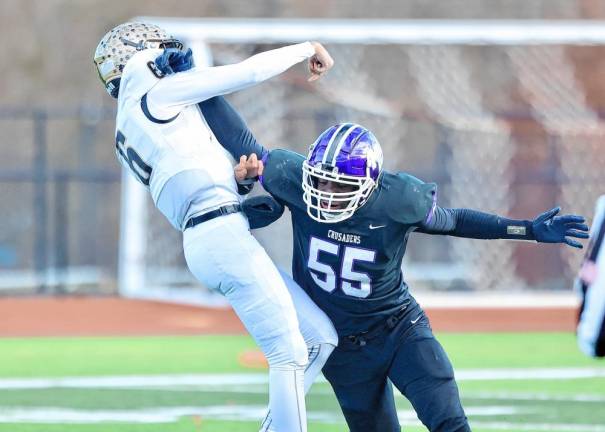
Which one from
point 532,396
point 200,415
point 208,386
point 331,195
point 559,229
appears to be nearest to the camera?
point 331,195

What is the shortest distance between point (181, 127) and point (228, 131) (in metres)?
0.26

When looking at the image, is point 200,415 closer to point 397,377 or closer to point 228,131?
point 397,377

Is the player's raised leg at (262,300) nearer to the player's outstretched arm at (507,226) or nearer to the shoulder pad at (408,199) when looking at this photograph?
the shoulder pad at (408,199)

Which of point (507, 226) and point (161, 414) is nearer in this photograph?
point (507, 226)

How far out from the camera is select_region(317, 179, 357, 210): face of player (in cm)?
463

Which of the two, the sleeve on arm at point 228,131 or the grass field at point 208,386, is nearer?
the sleeve on arm at point 228,131

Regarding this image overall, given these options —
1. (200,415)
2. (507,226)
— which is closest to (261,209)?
(507,226)

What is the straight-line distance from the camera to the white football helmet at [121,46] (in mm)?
4902

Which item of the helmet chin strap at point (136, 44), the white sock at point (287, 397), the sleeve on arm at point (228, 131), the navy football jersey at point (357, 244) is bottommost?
the white sock at point (287, 397)

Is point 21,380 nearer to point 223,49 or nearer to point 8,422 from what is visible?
point 8,422

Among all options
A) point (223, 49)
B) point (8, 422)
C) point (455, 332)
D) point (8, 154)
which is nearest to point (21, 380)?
point (8, 422)

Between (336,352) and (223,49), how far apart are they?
25.8ft

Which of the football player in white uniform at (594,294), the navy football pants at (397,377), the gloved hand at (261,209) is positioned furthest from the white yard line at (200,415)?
the football player in white uniform at (594,294)

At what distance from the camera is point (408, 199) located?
15.5ft
